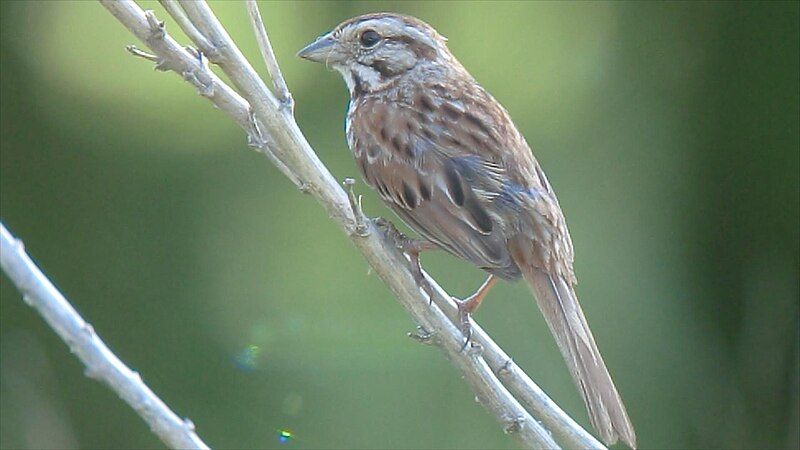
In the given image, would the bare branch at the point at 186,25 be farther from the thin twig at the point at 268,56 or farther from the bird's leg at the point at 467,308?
the bird's leg at the point at 467,308

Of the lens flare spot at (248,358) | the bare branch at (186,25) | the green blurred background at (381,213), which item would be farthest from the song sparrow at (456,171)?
the lens flare spot at (248,358)

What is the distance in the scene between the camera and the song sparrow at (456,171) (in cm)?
258

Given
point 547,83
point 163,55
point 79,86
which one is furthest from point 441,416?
point 163,55

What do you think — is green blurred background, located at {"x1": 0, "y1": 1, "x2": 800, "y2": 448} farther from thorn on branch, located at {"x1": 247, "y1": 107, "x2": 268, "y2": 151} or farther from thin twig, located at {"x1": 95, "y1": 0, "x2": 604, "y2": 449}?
thorn on branch, located at {"x1": 247, "y1": 107, "x2": 268, "y2": 151}

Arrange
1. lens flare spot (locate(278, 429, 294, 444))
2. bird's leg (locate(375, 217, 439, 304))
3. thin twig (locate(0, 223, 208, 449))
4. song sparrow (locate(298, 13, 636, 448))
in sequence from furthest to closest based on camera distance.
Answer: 1. lens flare spot (locate(278, 429, 294, 444))
2. song sparrow (locate(298, 13, 636, 448))
3. bird's leg (locate(375, 217, 439, 304))
4. thin twig (locate(0, 223, 208, 449))

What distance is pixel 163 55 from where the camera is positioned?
211 cm

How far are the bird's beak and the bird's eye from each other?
74 millimetres

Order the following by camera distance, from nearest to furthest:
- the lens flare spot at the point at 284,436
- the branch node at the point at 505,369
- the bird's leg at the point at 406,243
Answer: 1. the branch node at the point at 505,369
2. the bird's leg at the point at 406,243
3. the lens flare spot at the point at 284,436

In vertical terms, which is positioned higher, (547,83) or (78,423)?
(547,83)

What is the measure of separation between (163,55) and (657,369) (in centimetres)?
223

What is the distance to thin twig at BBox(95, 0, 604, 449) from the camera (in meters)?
2.12

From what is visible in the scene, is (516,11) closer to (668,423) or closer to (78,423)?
(668,423)

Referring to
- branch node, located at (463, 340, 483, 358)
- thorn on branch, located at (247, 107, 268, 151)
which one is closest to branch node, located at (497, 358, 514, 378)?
branch node, located at (463, 340, 483, 358)

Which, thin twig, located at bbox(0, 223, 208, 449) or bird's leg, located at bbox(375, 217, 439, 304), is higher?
thin twig, located at bbox(0, 223, 208, 449)
